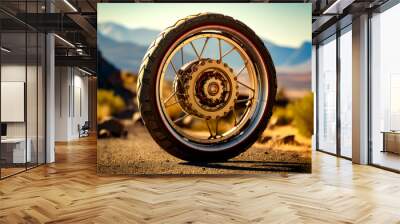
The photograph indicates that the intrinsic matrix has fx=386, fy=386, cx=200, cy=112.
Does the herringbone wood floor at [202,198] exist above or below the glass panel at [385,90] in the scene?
below

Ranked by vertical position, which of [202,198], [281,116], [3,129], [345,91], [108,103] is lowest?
[202,198]

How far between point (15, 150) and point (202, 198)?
3.26 meters

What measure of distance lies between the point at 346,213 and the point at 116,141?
3.31 metres

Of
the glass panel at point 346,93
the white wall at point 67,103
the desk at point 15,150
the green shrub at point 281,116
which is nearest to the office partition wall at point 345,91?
the glass panel at point 346,93

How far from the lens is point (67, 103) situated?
516 inches

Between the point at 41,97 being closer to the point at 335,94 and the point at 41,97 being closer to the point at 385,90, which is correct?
the point at 385,90

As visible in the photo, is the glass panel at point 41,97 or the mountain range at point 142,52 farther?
the glass panel at point 41,97

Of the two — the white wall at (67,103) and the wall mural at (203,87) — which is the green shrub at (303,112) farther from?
the white wall at (67,103)

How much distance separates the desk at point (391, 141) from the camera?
5.98 meters

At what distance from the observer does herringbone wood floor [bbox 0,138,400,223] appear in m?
3.44

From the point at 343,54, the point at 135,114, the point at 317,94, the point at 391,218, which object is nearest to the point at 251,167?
the point at 135,114

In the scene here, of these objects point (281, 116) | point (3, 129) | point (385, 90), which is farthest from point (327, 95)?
point (3, 129)

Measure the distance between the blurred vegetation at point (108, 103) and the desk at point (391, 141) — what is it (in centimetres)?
421

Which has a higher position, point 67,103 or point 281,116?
point 67,103
